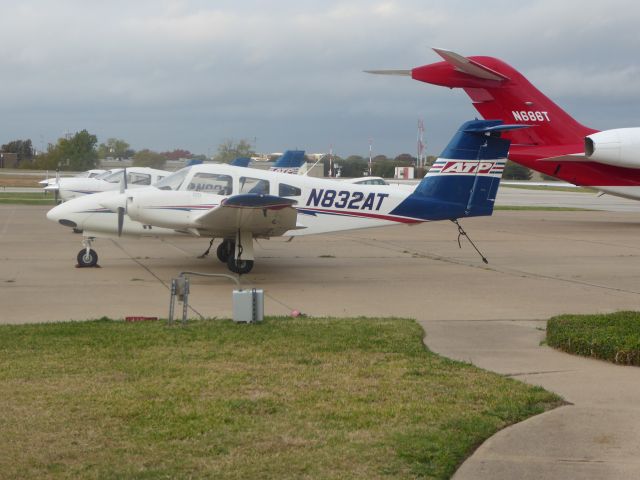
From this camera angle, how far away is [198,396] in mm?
6883

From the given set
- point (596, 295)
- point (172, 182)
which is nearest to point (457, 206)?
point (596, 295)

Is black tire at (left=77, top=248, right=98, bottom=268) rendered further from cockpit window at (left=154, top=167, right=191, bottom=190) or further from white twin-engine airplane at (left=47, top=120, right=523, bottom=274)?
cockpit window at (left=154, top=167, right=191, bottom=190)

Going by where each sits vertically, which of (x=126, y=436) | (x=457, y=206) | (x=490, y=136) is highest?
(x=490, y=136)

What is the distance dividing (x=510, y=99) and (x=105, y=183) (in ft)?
40.9

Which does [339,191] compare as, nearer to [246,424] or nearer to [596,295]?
[596,295]

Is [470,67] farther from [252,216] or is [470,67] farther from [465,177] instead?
[252,216]

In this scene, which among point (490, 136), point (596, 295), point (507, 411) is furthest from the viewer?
point (490, 136)

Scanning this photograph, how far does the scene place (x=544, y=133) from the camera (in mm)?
28062

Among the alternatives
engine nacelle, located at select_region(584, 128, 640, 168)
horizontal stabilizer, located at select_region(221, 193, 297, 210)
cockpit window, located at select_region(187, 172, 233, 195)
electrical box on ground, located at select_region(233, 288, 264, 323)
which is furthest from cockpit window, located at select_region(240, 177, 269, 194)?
engine nacelle, located at select_region(584, 128, 640, 168)

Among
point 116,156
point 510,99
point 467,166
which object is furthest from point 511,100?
point 116,156

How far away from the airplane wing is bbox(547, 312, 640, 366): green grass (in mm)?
5583

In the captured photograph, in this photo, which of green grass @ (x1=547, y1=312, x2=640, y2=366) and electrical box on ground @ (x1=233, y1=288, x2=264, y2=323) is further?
electrical box on ground @ (x1=233, y1=288, x2=264, y2=323)

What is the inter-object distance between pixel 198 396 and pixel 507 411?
7.65 ft

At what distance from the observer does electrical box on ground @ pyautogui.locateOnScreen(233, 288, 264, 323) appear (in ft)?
32.6
